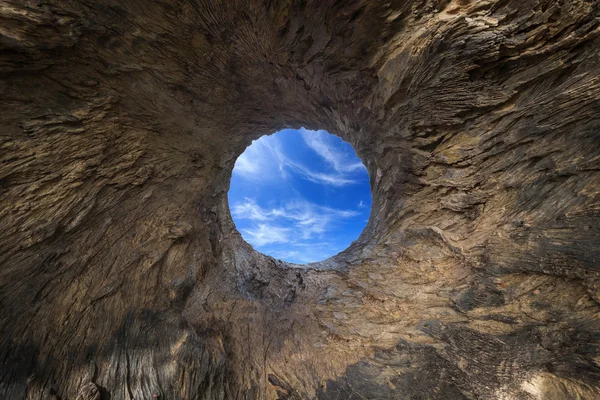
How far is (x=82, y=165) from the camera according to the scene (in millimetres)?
4355

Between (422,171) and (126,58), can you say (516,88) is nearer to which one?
(422,171)

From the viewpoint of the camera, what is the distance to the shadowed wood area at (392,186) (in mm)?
3590

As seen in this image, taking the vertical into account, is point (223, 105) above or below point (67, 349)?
above

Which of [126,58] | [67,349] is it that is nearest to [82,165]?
[126,58]

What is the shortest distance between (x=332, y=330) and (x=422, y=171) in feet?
16.9

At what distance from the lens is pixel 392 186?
7203 millimetres

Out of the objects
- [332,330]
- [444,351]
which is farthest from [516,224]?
[332,330]

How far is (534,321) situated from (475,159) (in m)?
3.22

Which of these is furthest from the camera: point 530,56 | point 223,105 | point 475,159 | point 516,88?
point 223,105

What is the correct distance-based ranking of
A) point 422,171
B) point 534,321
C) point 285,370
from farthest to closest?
point 422,171
point 285,370
point 534,321

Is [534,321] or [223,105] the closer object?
[534,321]

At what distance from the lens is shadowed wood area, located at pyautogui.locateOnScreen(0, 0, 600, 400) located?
3590 mm

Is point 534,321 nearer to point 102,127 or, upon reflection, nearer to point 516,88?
point 516,88

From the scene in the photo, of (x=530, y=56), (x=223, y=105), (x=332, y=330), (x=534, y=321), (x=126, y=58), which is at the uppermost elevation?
(x=530, y=56)
